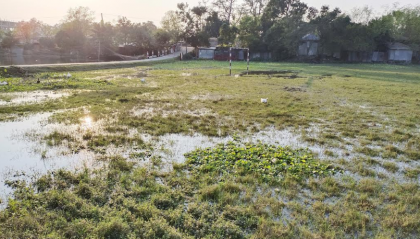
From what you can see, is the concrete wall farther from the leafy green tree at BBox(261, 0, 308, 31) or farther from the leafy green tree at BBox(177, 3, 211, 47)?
the leafy green tree at BBox(177, 3, 211, 47)

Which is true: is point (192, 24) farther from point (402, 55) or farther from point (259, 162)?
point (259, 162)

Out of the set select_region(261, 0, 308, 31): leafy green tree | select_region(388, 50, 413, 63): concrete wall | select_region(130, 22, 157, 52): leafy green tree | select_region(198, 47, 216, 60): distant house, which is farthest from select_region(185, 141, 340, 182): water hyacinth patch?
select_region(388, 50, 413, 63): concrete wall

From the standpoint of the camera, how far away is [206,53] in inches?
1916

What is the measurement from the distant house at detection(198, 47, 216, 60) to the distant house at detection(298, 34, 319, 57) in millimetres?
15700

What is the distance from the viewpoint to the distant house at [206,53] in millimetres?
48125

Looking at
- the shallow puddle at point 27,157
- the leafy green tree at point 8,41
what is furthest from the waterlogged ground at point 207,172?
the leafy green tree at point 8,41

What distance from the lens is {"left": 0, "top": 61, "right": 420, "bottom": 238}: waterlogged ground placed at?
11.9ft

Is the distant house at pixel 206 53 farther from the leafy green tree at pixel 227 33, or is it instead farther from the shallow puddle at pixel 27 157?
the shallow puddle at pixel 27 157

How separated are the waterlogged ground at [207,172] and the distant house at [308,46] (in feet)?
128

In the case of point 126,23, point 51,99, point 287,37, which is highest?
point 126,23

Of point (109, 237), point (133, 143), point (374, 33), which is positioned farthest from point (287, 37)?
point (109, 237)

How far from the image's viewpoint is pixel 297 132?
7805mm

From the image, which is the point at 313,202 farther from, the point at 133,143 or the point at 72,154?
the point at 72,154

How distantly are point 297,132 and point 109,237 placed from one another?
600cm
